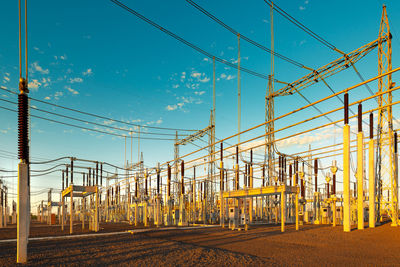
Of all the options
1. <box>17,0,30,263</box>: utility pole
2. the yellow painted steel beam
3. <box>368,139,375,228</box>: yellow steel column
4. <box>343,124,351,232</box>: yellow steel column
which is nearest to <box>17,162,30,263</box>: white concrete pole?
<box>17,0,30,263</box>: utility pole

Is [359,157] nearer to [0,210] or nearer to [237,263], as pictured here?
[237,263]

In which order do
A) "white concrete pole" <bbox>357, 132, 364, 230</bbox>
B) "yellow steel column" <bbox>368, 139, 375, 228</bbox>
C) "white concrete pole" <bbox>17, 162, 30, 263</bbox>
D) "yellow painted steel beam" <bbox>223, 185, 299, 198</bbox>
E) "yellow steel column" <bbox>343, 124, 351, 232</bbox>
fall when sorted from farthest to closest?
"yellow steel column" <bbox>368, 139, 375, 228</bbox>, "white concrete pole" <bbox>357, 132, 364, 230</bbox>, "yellow painted steel beam" <bbox>223, 185, 299, 198</bbox>, "yellow steel column" <bbox>343, 124, 351, 232</bbox>, "white concrete pole" <bbox>17, 162, 30, 263</bbox>

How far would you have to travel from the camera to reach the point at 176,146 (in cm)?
4797

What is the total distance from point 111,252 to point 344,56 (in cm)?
2190

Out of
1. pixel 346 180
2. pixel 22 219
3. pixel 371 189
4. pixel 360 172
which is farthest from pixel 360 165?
pixel 22 219

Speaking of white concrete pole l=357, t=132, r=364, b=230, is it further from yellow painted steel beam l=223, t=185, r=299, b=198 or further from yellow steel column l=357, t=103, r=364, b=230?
yellow painted steel beam l=223, t=185, r=299, b=198

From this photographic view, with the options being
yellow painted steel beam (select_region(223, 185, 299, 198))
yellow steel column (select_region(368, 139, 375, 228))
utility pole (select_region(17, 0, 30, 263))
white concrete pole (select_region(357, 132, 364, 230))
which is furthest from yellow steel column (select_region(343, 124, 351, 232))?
utility pole (select_region(17, 0, 30, 263))

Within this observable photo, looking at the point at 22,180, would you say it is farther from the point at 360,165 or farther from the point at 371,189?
the point at 371,189

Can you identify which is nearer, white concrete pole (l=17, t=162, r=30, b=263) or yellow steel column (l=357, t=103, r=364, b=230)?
white concrete pole (l=17, t=162, r=30, b=263)

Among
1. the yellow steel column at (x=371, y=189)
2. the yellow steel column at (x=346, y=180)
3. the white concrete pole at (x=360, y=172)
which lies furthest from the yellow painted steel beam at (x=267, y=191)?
the yellow steel column at (x=371, y=189)

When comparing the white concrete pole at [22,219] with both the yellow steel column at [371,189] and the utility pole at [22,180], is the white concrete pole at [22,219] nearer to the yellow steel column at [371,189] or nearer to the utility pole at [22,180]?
the utility pole at [22,180]

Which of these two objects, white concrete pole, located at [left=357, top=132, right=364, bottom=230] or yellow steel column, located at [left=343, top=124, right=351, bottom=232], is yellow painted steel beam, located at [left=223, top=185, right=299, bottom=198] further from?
white concrete pole, located at [left=357, top=132, right=364, bottom=230]

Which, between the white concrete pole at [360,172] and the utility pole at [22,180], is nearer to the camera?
the utility pole at [22,180]

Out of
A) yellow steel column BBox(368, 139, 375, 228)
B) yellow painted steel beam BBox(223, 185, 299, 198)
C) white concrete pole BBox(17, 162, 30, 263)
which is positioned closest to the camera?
white concrete pole BBox(17, 162, 30, 263)
